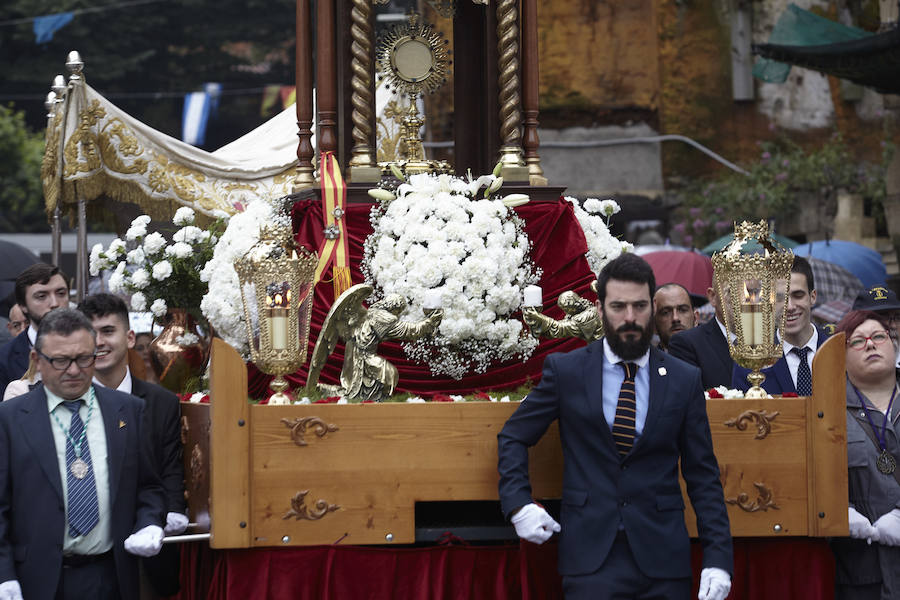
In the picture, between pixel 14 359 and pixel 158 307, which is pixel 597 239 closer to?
pixel 158 307

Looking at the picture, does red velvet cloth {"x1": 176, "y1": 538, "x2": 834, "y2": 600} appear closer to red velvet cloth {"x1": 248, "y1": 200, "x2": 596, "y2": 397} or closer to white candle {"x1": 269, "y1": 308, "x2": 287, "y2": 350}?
white candle {"x1": 269, "y1": 308, "x2": 287, "y2": 350}

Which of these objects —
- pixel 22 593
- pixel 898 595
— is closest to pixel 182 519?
pixel 22 593

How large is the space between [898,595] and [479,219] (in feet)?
7.43

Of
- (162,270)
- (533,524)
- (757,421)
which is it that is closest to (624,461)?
(533,524)

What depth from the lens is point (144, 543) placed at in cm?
466

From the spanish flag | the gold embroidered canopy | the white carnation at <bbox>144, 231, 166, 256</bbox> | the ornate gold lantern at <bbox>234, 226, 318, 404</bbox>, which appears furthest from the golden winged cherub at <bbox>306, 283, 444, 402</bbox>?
the gold embroidered canopy

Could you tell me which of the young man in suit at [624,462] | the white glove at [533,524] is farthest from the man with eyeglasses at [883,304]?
the white glove at [533,524]

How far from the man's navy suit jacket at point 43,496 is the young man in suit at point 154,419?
256 mm

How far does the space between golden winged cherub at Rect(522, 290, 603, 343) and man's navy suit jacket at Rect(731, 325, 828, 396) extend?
0.69m

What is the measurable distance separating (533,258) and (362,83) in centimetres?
124

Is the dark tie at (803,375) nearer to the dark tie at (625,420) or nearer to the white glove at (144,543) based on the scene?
the dark tie at (625,420)

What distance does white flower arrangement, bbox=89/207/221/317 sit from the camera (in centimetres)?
658

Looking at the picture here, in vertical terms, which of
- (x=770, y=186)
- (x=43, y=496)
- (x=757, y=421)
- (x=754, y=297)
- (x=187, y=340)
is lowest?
(x=43, y=496)

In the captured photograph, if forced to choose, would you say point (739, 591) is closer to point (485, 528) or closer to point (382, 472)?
point (485, 528)
